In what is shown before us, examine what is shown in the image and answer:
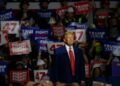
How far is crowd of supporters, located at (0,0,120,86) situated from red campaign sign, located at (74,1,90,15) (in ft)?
0.16

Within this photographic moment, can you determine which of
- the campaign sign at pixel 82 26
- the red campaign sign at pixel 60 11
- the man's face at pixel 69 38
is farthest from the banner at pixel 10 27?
the man's face at pixel 69 38

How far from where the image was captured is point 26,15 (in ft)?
42.7

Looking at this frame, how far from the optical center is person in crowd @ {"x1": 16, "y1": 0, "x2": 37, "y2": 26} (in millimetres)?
12630

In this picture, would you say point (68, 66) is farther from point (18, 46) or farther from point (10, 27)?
point (10, 27)

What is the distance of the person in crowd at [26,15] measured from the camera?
12.6m

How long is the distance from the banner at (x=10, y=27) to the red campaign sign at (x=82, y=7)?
165cm

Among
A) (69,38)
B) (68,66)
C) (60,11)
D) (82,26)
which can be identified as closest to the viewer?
(69,38)

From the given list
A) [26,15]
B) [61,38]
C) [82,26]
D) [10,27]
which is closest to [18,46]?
[10,27]

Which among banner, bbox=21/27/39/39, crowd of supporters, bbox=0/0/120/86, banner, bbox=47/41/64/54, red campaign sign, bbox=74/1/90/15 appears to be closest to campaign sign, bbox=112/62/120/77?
crowd of supporters, bbox=0/0/120/86

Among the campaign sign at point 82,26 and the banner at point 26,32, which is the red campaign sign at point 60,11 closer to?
the campaign sign at point 82,26

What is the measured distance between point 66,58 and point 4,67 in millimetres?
2210

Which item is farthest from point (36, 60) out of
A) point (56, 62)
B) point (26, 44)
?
point (56, 62)

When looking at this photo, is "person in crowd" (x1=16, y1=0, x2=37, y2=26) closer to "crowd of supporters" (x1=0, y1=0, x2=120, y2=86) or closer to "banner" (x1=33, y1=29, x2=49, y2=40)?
"crowd of supporters" (x1=0, y1=0, x2=120, y2=86)

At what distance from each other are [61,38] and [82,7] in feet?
4.63
